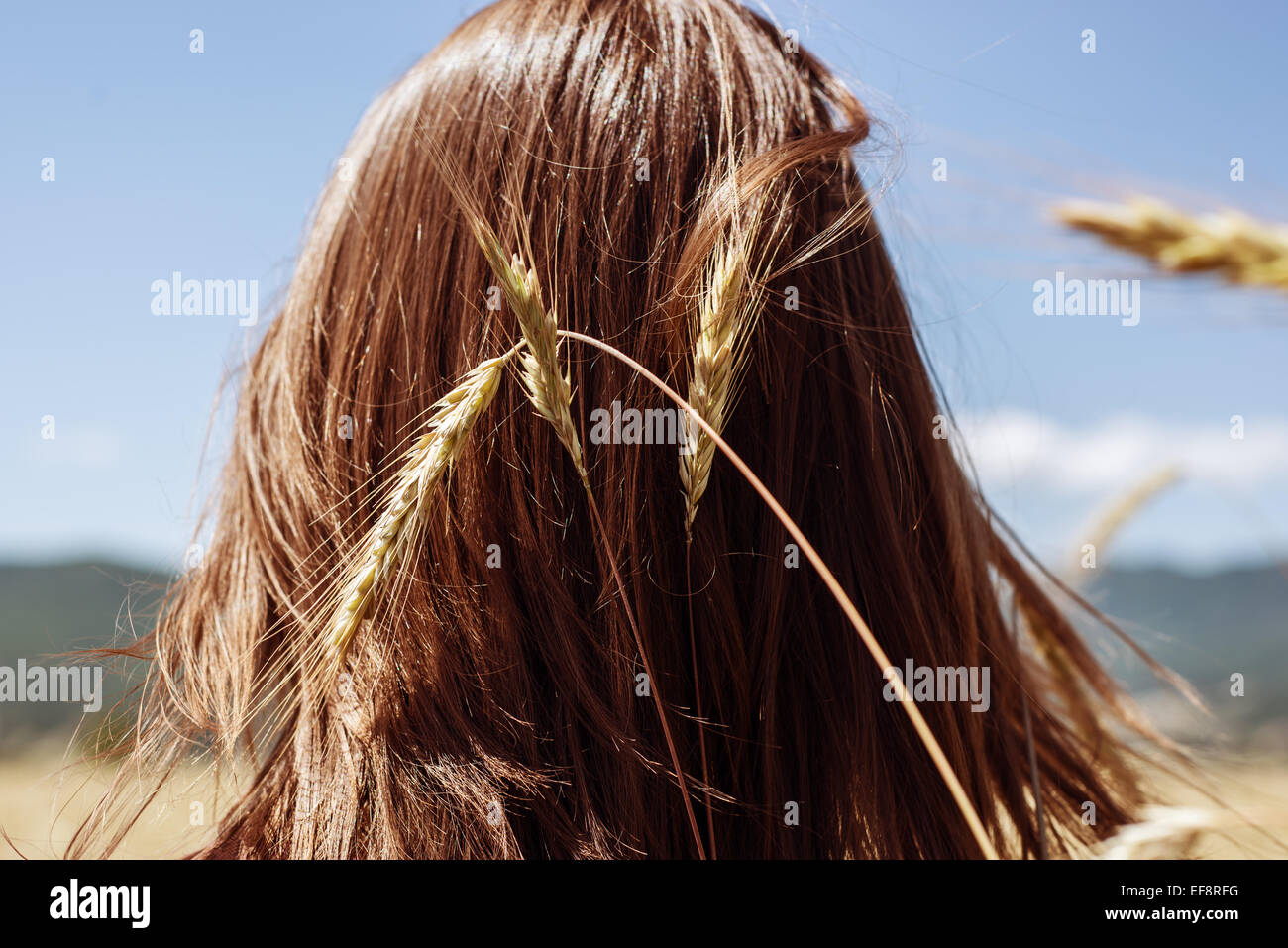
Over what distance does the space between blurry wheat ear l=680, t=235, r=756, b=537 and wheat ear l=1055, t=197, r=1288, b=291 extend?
1.25 ft

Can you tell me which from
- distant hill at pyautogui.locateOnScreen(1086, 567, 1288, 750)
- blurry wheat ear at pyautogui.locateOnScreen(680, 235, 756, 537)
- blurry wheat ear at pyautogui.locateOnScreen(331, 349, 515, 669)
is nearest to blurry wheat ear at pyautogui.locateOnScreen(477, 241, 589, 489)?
blurry wheat ear at pyautogui.locateOnScreen(331, 349, 515, 669)

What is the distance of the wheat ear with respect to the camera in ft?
1.95

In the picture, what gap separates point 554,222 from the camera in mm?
1069

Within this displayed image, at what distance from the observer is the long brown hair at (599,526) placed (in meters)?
1.00

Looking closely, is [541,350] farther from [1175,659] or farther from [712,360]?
[1175,659]

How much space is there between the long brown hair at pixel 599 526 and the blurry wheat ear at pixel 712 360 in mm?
18

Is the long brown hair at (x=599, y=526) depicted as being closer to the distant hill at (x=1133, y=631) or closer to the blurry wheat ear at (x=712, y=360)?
the blurry wheat ear at (x=712, y=360)

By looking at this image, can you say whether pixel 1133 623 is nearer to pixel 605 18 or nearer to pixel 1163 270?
pixel 1163 270

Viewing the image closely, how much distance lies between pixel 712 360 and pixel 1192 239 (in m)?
0.50

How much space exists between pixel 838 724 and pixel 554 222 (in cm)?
89

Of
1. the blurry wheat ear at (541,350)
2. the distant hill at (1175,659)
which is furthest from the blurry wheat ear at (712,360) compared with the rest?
the distant hill at (1175,659)
